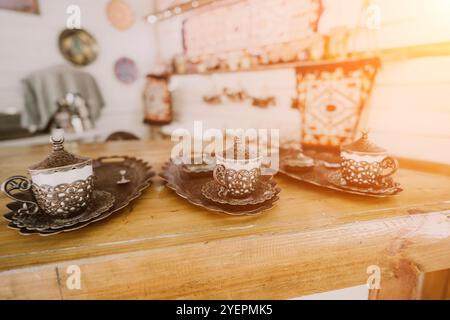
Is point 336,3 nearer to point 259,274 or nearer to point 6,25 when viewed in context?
point 259,274

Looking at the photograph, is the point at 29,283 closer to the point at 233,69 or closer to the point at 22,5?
the point at 233,69

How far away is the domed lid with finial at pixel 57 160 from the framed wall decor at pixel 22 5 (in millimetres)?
4385

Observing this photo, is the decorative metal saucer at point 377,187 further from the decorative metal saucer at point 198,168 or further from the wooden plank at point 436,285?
the wooden plank at point 436,285

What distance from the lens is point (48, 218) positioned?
34.1 inches

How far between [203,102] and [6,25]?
2930mm

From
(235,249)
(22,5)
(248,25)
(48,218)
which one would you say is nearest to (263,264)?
(235,249)

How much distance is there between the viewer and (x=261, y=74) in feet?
9.65

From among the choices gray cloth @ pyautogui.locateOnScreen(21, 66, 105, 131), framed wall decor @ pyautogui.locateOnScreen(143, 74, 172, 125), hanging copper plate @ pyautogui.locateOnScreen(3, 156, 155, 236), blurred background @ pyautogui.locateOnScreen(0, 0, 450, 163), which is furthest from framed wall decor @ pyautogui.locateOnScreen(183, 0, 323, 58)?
hanging copper plate @ pyautogui.locateOnScreen(3, 156, 155, 236)

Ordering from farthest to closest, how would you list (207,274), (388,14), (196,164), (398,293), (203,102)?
(203,102) → (388,14) → (196,164) → (398,293) → (207,274)

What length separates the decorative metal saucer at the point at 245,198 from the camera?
0.95m

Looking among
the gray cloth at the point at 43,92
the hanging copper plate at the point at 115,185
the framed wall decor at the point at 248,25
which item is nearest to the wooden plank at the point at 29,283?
the hanging copper plate at the point at 115,185

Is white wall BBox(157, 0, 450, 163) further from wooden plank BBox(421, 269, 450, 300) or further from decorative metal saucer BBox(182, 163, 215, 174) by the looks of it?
decorative metal saucer BBox(182, 163, 215, 174)

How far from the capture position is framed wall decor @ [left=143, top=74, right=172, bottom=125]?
13.8 feet
